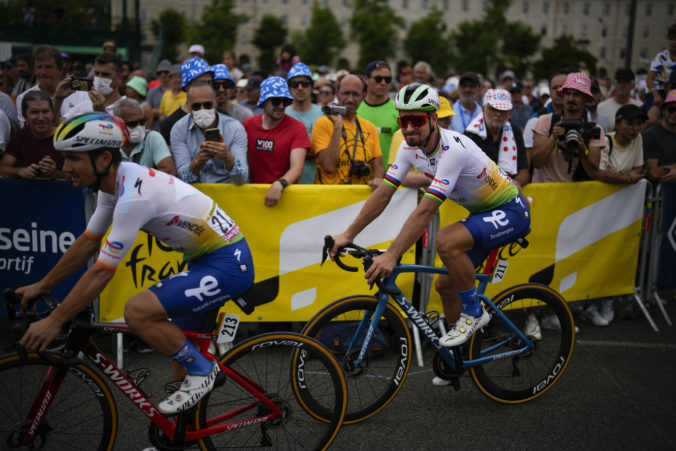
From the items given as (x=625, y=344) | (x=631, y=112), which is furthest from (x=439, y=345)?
(x=631, y=112)

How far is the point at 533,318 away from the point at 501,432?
857 millimetres

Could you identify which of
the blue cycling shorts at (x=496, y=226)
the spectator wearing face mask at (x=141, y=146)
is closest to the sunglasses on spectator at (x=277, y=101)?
the spectator wearing face mask at (x=141, y=146)

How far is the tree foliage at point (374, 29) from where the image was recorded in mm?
76750

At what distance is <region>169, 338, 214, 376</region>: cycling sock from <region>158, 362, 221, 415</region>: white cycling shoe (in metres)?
0.03

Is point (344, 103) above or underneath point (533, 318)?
above

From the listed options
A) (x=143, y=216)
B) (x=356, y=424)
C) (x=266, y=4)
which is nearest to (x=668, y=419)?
(x=356, y=424)

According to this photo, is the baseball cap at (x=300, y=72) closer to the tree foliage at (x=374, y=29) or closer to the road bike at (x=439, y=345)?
the road bike at (x=439, y=345)

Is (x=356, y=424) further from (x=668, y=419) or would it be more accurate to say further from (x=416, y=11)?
(x=416, y=11)

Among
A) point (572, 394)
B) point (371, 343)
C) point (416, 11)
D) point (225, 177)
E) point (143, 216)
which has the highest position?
point (416, 11)

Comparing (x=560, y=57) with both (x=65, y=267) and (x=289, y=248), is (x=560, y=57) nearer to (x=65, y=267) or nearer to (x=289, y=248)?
(x=289, y=248)

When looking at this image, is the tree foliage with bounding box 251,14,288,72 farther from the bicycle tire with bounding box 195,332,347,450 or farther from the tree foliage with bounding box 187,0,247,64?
the bicycle tire with bounding box 195,332,347,450

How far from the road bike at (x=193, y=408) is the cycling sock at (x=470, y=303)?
1.06m

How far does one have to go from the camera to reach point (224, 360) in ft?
10.7

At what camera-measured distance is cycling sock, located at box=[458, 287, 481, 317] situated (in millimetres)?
3945
